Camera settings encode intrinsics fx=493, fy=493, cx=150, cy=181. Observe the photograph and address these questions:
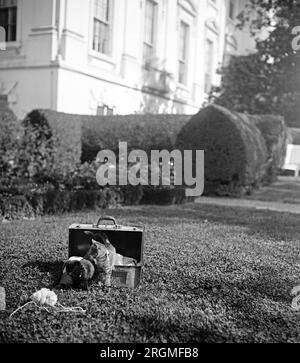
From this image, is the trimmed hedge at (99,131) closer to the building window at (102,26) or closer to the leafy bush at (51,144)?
the leafy bush at (51,144)

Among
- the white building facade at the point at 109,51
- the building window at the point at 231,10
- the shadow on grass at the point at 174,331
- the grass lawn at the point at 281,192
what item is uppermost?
the building window at the point at 231,10

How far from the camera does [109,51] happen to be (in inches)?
249

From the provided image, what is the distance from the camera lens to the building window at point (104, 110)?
21.8 ft

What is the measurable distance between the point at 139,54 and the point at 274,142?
5.20m

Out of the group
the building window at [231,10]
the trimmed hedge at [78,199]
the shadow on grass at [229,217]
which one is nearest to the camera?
the shadow on grass at [229,217]

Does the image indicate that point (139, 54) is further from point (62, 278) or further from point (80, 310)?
point (80, 310)

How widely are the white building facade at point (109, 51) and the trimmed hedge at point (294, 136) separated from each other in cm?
515

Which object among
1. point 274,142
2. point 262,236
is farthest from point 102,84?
point 274,142

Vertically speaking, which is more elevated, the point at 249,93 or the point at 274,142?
the point at 249,93

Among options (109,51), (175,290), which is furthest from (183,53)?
(175,290)

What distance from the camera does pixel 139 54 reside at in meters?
6.52

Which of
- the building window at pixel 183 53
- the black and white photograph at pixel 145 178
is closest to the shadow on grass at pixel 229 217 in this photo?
the black and white photograph at pixel 145 178

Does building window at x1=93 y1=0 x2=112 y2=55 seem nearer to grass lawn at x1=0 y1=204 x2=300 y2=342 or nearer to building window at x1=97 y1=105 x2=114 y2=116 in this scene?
building window at x1=97 y1=105 x2=114 y2=116

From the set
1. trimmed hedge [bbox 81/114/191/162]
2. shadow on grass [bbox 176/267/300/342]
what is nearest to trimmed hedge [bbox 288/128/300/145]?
trimmed hedge [bbox 81/114/191/162]
